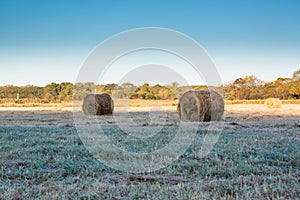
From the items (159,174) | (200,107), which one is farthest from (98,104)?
(159,174)

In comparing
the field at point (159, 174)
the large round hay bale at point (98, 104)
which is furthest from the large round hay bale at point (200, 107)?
the field at point (159, 174)

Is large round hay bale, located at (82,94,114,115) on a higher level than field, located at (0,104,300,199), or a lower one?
higher

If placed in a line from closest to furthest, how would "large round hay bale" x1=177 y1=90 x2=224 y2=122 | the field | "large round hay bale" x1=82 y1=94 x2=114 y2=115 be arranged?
the field
"large round hay bale" x1=177 y1=90 x2=224 y2=122
"large round hay bale" x1=82 y1=94 x2=114 y2=115

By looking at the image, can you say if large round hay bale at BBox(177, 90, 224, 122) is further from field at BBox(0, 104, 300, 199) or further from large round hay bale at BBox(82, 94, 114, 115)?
field at BBox(0, 104, 300, 199)

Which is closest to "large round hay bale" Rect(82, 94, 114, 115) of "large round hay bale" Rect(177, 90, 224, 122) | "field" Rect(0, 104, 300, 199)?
"large round hay bale" Rect(177, 90, 224, 122)

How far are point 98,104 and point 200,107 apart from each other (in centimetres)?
751

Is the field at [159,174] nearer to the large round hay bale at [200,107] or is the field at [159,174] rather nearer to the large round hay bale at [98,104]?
the large round hay bale at [200,107]

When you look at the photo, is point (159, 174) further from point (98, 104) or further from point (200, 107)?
point (98, 104)

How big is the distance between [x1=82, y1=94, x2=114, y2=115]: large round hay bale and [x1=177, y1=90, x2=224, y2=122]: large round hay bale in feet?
20.5

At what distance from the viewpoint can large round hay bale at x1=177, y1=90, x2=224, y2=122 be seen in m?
15.4

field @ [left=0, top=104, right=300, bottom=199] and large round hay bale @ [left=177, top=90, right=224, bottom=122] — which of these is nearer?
field @ [left=0, top=104, right=300, bottom=199]

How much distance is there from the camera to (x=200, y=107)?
15383 mm

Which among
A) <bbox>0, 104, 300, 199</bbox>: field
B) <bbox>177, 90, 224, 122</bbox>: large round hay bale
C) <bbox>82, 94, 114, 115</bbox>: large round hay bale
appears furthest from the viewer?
<bbox>82, 94, 114, 115</bbox>: large round hay bale

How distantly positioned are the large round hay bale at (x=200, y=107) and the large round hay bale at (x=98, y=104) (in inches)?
246
